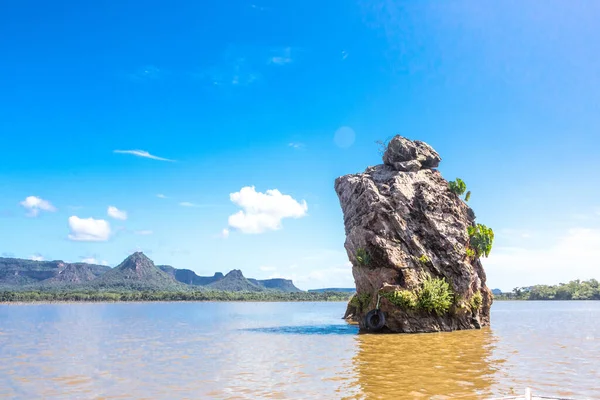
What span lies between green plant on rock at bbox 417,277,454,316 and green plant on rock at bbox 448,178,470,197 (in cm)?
1263

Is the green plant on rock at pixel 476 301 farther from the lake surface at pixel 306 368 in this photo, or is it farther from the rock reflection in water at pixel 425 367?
the rock reflection in water at pixel 425 367

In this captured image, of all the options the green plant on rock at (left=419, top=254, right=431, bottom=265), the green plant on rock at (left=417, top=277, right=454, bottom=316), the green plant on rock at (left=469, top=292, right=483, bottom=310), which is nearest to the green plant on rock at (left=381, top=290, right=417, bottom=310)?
the green plant on rock at (left=417, top=277, right=454, bottom=316)

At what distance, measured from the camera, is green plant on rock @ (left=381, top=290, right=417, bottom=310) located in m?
44.9

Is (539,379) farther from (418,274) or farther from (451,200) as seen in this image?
(451,200)

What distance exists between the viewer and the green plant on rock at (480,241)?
5253 cm

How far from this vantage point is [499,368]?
24.0m

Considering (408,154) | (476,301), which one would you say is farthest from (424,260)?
(408,154)

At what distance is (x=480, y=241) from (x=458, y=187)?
674 cm

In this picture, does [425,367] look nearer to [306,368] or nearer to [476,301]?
[306,368]

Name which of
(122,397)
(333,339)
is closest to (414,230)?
(333,339)

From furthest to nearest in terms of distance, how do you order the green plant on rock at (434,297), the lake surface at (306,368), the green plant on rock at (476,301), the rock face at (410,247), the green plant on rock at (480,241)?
the green plant on rock at (480,241) → the green plant on rock at (476,301) → the rock face at (410,247) → the green plant on rock at (434,297) → the lake surface at (306,368)

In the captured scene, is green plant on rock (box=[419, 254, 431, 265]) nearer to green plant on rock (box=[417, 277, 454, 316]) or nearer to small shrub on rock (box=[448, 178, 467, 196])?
green plant on rock (box=[417, 277, 454, 316])

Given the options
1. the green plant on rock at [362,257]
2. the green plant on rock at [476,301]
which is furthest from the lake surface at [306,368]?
the green plant on rock at [362,257]

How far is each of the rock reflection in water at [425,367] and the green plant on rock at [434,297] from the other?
600cm
